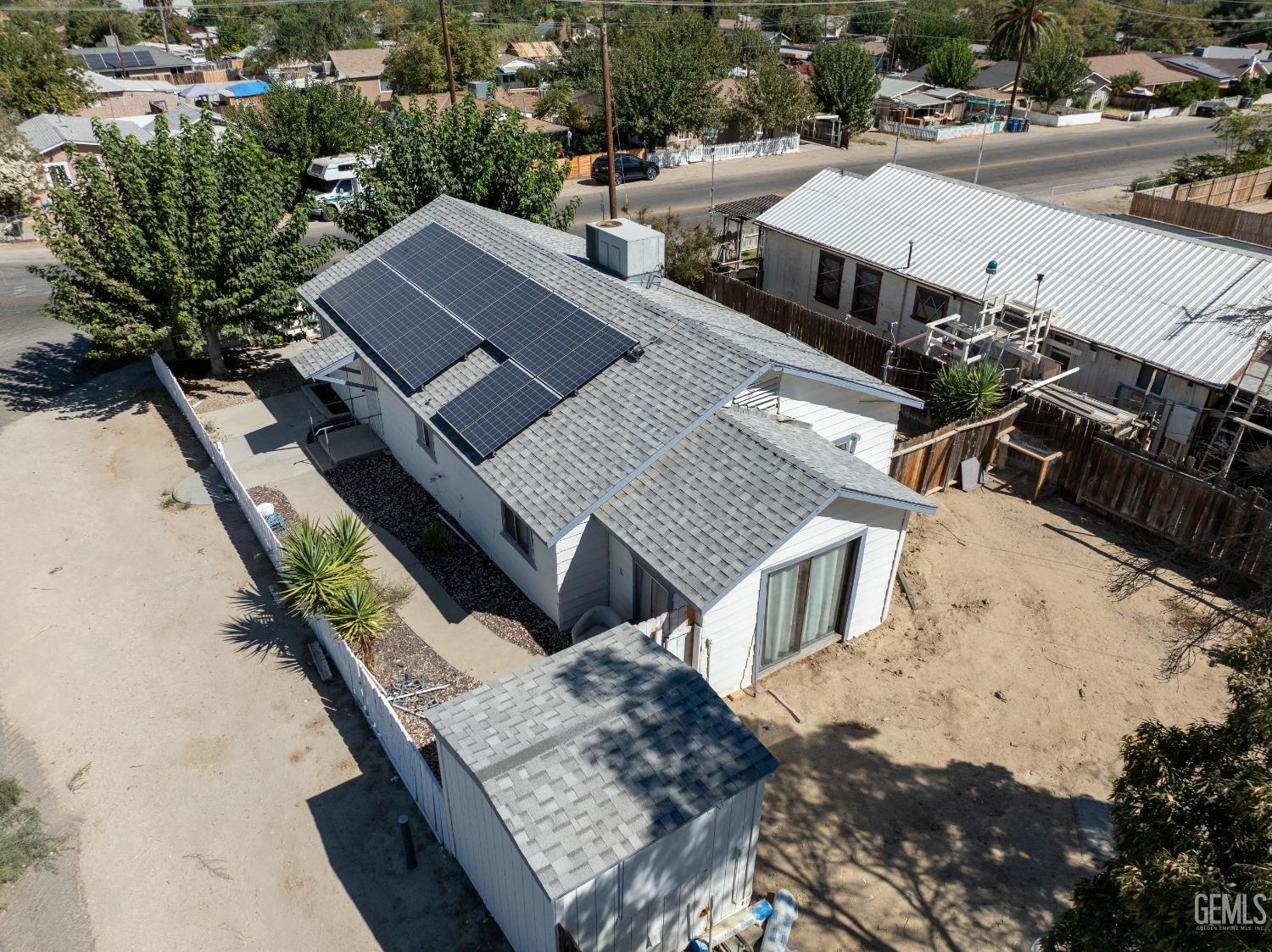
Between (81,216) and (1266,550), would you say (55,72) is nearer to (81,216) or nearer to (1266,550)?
(81,216)

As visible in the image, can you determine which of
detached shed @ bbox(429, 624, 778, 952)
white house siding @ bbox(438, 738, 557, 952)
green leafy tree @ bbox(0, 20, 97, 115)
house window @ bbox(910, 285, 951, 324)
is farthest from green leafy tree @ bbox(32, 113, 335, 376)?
green leafy tree @ bbox(0, 20, 97, 115)

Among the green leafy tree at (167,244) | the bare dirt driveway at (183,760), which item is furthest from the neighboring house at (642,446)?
the bare dirt driveway at (183,760)

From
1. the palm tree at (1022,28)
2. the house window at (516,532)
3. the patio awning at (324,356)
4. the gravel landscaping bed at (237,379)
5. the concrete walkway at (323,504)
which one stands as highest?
the palm tree at (1022,28)

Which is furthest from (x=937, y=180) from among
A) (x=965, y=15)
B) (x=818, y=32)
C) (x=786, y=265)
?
(x=965, y=15)

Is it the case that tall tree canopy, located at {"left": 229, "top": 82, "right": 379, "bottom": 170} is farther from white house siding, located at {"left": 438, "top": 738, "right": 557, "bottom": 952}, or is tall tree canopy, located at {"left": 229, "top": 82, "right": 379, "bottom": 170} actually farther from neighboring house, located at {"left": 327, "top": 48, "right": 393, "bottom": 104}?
white house siding, located at {"left": 438, "top": 738, "right": 557, "bottom": 952}

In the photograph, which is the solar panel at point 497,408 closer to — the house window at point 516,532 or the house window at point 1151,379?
the house window at point 516,532
